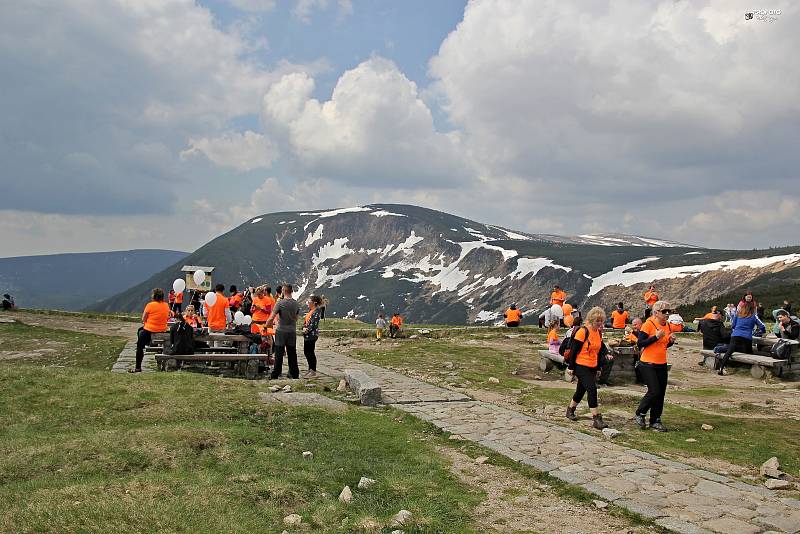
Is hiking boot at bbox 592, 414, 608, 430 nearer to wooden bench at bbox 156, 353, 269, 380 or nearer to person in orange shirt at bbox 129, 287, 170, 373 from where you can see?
wooden bench at bbox 156, 353, 269, 380

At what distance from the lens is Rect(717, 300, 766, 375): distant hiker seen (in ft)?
57.1

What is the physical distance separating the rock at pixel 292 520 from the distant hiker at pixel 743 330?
16.5 meters

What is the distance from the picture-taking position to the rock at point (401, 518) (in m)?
5.28

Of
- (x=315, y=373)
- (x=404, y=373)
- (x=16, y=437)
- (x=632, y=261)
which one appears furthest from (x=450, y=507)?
(x=632, y=261)

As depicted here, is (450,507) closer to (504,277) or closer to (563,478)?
(563,478)

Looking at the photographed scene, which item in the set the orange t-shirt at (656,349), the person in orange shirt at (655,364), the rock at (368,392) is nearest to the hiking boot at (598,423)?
the person in orange shirt at (655,364)

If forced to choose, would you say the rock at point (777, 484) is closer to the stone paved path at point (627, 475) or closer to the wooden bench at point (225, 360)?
the stone paved path at point (627, 475)

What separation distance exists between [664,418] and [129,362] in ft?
43.7

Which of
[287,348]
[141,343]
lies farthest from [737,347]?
[141,343]

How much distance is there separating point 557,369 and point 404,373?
15.6 feet

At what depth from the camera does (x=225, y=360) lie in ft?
46.8

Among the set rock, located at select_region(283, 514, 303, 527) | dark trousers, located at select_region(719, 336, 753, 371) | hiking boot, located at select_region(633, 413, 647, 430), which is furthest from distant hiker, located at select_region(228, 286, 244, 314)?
dark trousers, located at select_region(719, 336, 753, 371)

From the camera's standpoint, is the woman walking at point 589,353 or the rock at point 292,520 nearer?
the rock at point 292,520

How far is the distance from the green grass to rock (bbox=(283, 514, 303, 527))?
0.11 metres
